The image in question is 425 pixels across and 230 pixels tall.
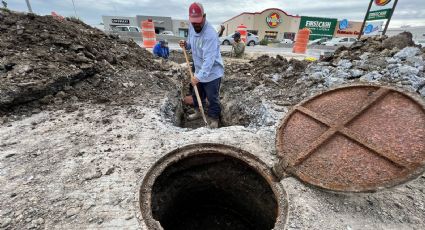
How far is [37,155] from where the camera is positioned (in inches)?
80.6

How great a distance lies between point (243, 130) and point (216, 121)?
3.94ft

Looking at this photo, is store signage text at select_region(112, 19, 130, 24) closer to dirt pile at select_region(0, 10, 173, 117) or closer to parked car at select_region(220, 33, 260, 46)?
parked car at select_region(220, 33, 260, 46)

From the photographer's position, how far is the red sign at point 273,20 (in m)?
27.7

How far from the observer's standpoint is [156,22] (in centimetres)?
2727

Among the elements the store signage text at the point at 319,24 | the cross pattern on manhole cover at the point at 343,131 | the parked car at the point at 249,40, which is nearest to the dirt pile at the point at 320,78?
the cross pattern on manhole cover at the point at 343,131

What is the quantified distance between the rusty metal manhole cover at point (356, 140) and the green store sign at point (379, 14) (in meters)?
8.09

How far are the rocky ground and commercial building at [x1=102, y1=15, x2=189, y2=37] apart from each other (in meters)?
24.1

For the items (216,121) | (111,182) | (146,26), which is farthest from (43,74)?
(146,26)

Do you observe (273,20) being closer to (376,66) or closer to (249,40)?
(249,40)

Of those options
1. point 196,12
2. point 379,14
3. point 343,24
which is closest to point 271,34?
point 343,24

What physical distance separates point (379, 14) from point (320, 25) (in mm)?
20211

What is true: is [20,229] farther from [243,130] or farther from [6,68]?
[6,68]

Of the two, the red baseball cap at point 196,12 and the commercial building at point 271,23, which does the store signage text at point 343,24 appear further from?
the red baseball cap at point 196,12

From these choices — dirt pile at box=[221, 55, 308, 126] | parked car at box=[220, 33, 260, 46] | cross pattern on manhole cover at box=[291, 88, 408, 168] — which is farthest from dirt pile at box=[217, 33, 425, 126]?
parked car at box=[220, 33, 260, 46]
